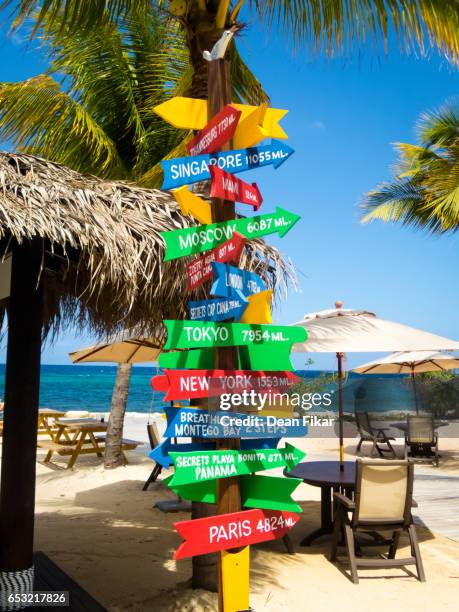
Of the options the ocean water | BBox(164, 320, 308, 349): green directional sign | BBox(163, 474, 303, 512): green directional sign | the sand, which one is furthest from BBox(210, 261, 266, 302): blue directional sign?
the ocean water

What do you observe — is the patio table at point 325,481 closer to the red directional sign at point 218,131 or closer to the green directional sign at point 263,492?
the green directional sign at point 263,492

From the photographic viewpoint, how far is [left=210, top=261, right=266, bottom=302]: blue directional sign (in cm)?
304

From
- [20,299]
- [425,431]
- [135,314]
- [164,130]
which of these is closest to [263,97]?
[164,130]

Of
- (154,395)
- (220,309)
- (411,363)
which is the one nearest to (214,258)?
(220,309)

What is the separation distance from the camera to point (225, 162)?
3225 millimetres

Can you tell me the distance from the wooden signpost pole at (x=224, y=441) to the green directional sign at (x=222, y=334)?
118mm

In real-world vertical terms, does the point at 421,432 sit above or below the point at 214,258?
below

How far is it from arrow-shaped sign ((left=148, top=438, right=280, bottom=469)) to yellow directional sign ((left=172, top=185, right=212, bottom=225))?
1.22 meters

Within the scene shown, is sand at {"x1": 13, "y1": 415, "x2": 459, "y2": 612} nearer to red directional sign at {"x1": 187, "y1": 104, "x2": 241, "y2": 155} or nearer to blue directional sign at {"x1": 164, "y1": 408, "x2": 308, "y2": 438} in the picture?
blue directional sign at {"x1": 164, "y1": 408, "x2": 308, "y2": 438}

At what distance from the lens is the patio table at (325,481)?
19.2 ft

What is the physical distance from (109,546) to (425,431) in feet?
25.5

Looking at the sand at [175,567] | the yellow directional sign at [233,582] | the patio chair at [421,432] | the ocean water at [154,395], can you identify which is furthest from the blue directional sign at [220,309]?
the patio chair at [421,432]

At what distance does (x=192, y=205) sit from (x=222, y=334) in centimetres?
75

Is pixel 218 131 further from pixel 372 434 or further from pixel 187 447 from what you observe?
pixel 372 434
